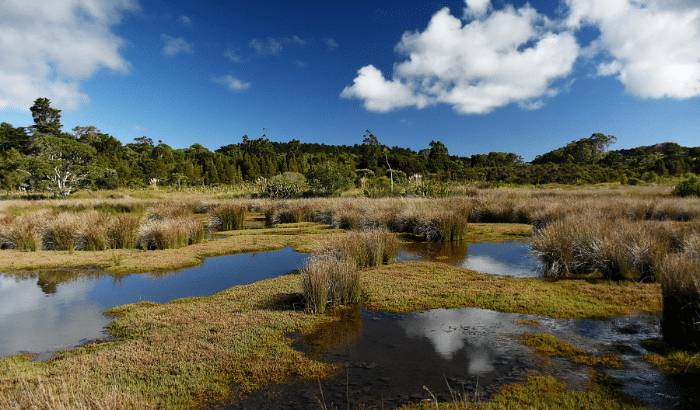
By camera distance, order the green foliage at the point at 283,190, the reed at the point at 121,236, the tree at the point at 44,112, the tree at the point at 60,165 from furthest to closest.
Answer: the tree at the point at 44,112 → the tree at the point at 60,165 → the green foliage at the point at 283,190 → the reed at the point at 121,236

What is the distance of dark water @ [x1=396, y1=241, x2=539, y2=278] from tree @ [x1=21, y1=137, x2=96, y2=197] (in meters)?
38.0

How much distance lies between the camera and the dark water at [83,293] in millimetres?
5238

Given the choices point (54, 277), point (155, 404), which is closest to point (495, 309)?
point (155, 404)

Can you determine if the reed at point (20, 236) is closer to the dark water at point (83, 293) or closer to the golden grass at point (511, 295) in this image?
the dark water at point (83, 293)

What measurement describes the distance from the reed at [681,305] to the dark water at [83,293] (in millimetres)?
7447

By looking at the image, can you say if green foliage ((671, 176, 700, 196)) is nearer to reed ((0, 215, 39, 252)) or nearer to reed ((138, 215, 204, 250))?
reed ((138, 215, 204, 250))

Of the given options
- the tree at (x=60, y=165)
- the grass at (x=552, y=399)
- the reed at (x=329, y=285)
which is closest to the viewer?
the grass at (x=552, y=399)

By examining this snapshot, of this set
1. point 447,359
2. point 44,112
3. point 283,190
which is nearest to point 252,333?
point 447,359

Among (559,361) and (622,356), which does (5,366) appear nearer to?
(559,361)

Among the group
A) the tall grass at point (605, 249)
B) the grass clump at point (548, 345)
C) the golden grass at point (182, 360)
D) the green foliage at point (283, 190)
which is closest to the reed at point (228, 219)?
the golden grass at point (182, 360)

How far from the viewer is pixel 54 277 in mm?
8719

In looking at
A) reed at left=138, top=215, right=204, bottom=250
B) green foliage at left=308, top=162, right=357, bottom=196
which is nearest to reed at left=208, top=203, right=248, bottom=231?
reed at left=138, top=215, right=204, bottom=250

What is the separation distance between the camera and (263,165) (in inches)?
2475

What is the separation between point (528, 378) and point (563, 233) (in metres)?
5.82
